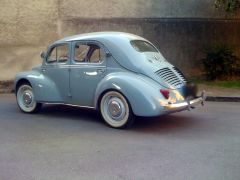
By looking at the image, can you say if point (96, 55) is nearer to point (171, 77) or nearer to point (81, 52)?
point (81, 52)

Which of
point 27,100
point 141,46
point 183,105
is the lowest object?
point 27,100

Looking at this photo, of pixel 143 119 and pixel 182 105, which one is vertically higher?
pixel 182 105

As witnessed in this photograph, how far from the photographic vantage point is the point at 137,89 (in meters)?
7.41

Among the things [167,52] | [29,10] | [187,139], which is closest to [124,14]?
[167,52]

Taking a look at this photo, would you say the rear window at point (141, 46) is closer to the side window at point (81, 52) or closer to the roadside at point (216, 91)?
the side window at point (81, 52)

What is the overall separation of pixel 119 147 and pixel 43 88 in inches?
115

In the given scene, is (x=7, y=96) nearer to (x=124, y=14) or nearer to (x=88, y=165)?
(x=124, y=14)

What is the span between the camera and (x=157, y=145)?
6.61 metres

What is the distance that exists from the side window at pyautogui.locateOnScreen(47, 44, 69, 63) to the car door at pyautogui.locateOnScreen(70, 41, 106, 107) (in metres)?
0.27

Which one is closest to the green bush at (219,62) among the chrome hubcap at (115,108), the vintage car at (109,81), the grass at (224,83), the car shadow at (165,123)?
the grass at (224,83)

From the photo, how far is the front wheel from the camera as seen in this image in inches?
298

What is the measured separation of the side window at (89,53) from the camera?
8.28 m

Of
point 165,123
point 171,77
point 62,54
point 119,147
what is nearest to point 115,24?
point 62,54

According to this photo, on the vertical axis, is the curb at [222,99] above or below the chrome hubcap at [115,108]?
below
